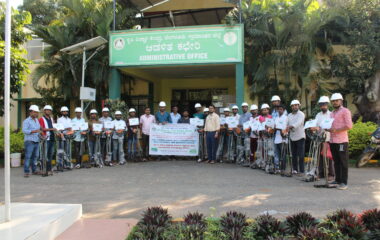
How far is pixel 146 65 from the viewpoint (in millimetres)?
12625

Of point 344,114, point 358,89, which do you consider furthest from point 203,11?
point 344,114

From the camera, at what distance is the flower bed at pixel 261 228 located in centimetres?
348

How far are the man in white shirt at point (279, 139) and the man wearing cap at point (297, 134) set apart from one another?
0.17 m

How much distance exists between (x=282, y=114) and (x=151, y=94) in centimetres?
1043

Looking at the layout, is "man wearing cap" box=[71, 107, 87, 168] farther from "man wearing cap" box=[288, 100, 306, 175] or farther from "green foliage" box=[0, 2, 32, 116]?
"man wearing cap" box=[288, 100, 306, 175]

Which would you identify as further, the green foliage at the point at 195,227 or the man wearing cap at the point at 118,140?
the man wearing cap at the point at 118,140

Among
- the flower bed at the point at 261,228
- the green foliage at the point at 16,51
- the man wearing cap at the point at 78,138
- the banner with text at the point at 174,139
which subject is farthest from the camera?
the green foliage at the point at 16,51

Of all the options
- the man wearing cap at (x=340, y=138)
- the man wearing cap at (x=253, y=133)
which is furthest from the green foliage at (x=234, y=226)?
the man wearing cap at (x=253, y=133)

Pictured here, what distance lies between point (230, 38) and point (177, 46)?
1.98 meters

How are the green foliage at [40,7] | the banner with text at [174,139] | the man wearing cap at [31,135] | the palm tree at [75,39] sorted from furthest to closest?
the green foliage at [40,7], the palm tree at [75,39], the banner with text at [174,139], the man wearing cap at [31,135]

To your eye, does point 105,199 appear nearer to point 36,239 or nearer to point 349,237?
point 36,239

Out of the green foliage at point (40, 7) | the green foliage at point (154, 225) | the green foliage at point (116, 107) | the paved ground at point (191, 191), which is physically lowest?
the paved ground at point (191, 191)

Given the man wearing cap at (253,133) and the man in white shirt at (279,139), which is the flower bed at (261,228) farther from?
the man wearing cap at (253,133)

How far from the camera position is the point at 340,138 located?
6.67m
